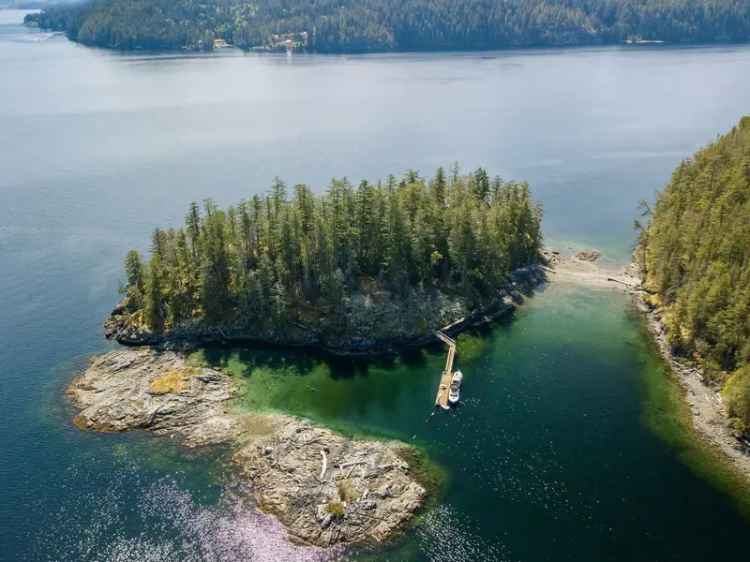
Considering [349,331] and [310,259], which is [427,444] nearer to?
[349,331]

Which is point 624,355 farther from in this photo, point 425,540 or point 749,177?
point 425,540

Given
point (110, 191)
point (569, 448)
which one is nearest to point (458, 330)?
point (569, 448)

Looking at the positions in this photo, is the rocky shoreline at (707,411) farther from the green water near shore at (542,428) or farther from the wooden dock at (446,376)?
the wooden dock at (446,376)

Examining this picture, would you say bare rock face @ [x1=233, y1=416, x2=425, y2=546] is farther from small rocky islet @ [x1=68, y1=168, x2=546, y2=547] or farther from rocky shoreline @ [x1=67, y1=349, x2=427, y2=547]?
small rocky islet @ [x1=68, y1=168, x2=546, y2=547]

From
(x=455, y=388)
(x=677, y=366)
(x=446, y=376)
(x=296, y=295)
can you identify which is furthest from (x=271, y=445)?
(x=677, y=366)

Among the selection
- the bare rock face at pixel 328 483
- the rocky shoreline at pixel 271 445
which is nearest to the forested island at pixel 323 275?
the rocky shoreline at pixel 271 445

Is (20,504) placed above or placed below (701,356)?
below
